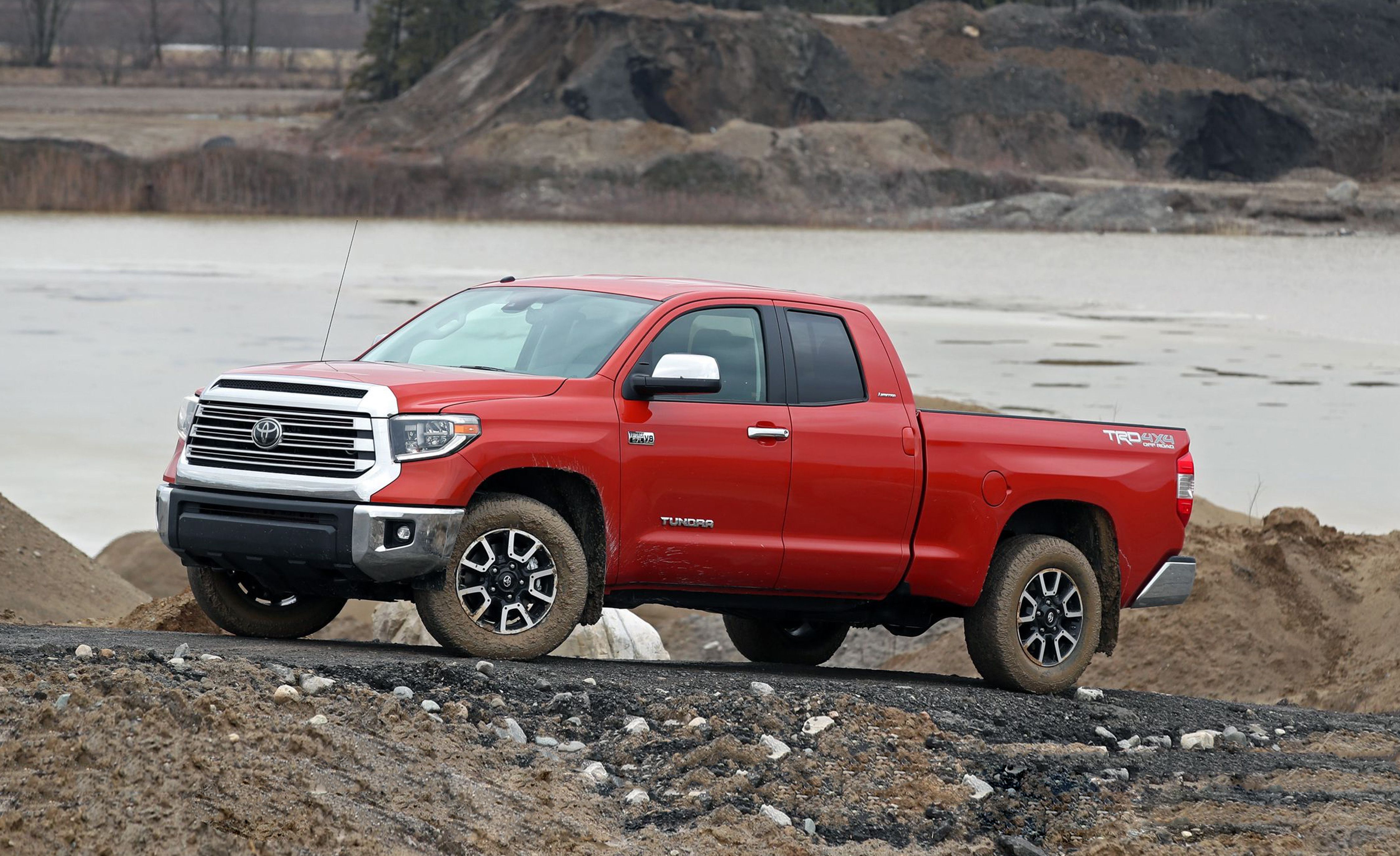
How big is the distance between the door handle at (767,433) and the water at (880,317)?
10896 millimetres

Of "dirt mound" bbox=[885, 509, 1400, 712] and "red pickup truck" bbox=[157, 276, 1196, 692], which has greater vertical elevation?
"red pickup truck" bbox=[157, 276, 1196, 692]

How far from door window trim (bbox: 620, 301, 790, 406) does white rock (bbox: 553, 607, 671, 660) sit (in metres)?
3.66

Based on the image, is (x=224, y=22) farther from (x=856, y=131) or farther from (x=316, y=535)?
(x=316, y=535)

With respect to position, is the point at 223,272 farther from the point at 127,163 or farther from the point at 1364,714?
the point at 1364,714

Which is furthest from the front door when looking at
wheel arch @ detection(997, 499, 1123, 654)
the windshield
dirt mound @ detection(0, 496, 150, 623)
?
dirt mound @ detection(0, 496, 150, 623)

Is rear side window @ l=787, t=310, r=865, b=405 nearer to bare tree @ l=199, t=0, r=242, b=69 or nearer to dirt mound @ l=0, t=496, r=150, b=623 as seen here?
dirt mound @ l=0, t=496, r=150, b=623

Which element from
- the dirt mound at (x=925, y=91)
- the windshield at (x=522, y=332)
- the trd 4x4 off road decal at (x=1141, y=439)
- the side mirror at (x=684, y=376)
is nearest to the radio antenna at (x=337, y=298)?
the windshield at (x=522, y=332)

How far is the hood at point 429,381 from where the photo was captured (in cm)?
832

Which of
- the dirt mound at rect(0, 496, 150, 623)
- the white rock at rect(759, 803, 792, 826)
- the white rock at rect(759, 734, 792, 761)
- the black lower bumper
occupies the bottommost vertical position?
the dirt mound at rect(0, 496, 150, 623)

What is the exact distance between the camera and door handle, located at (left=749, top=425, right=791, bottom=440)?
9.04m

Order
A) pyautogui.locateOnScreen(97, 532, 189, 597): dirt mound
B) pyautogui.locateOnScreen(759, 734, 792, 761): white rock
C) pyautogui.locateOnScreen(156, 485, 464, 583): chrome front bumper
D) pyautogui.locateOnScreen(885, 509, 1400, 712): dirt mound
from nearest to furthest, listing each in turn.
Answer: pyautogui.locateOnScreen(759, 734, 792, 761): white rock < pyautogui.locateOnScreen(156, 485, 464, 583): chrome front bumper < pyautogui.locateOnScreen(885, 509, 1400, 712): dirt mound < pyautogui.locateOnScreen(97, 532, 189, 597): dirt mound

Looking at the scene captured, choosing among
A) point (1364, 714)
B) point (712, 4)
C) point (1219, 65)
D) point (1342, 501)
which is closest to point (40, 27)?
point (712, 4)

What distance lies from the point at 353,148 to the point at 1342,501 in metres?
70.8

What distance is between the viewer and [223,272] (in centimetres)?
4581
